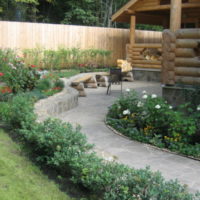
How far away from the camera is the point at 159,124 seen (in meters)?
7.00

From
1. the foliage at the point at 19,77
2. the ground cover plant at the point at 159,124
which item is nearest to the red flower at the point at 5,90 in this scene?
the foliage at the point at 19,77

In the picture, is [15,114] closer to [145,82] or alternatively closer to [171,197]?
[171,197]

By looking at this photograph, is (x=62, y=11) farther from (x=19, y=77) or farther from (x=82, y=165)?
(x=82, y=165)

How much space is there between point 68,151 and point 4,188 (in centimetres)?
87

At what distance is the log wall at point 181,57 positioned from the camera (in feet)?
28.0

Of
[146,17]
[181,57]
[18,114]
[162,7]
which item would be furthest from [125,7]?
[18,114]

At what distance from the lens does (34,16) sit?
26.8m

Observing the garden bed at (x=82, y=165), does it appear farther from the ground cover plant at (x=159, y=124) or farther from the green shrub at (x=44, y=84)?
the green shrub at (x=44, y=84)

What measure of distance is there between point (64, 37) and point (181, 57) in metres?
10.2

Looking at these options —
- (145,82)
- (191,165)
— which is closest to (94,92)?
(145,82)

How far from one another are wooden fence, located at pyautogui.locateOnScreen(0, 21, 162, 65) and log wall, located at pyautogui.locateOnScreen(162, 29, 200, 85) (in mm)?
8822

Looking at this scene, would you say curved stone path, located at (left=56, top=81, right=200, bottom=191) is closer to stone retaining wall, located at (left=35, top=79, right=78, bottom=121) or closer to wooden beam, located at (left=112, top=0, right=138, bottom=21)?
stone retaining wall, located at (left=35, top=79, right=78, bottom=121)

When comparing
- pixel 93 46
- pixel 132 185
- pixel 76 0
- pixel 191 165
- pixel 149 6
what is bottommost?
pixel 191 165

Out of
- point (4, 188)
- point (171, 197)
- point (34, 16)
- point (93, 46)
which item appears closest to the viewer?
point (171, 197)
